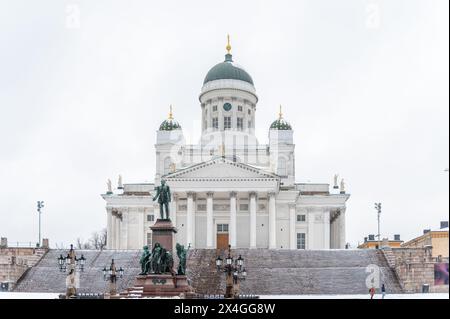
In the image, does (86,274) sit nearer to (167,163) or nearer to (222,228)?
(222,228)

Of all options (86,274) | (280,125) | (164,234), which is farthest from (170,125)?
(164,234)

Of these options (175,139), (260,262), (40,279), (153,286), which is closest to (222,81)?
(175,139)

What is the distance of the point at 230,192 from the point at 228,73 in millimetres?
19552

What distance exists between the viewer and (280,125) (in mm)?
83312

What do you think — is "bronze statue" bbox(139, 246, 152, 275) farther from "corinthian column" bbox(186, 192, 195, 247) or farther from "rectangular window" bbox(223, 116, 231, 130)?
"rectangular window" bbox(223, 116, 231, 130)

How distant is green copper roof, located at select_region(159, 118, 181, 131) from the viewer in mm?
85125

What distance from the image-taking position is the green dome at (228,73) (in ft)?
272

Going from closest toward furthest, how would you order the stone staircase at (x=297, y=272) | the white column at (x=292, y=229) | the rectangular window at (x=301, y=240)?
1. the stone staircase at (x=297, y=272)
2. the white column at (x=292, y=229)
3. the rectangular window at (x=301, y=240)

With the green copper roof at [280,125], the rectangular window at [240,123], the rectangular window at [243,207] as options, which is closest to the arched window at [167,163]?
the rectangular window at [240,123]

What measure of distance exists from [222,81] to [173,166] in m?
14.2

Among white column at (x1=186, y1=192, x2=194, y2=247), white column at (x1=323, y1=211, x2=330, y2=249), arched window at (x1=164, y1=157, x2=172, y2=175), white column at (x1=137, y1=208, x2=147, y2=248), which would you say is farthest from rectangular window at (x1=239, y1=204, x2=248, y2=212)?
arched window at (x1=164, y1=157, x2=172, y2=175)

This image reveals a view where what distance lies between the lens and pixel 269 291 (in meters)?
46.5

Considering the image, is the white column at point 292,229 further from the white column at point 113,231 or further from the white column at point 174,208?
the white column at point 113,231

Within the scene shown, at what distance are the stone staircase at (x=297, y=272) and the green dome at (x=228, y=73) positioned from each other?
30333mm
